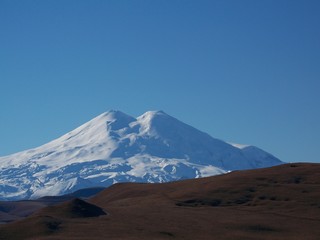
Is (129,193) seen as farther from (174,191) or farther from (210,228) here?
(210,228)

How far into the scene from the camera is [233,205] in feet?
353

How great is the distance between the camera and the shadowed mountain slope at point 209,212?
84750 mm

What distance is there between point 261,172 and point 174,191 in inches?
604

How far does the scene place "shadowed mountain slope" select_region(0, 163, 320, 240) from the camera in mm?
84750

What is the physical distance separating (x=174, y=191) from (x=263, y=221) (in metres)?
31.9

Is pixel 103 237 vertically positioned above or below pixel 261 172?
below

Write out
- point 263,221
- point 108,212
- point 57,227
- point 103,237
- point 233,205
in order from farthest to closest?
point 233,205
point 108,212
point 263,221
point 57,227
point 103,237

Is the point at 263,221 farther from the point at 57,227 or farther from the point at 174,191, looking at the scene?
the point at 174,191

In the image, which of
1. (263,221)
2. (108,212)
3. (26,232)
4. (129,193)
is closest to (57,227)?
(26,232)

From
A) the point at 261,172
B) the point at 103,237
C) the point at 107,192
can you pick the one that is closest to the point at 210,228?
the point at 103,237

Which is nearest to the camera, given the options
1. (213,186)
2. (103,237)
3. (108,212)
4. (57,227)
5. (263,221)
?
(103,237)

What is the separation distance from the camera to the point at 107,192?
148m

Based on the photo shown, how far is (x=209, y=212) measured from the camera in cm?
10025

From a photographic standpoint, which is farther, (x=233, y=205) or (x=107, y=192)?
(x=107, y=192)
